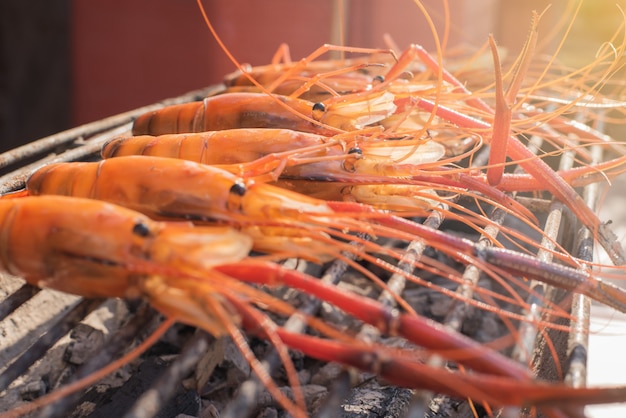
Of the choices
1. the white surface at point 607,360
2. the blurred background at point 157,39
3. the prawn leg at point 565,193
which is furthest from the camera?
the blurred background at point 157,39

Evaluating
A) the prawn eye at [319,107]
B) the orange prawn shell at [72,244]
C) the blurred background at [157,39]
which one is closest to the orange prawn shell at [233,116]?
the prawn eye at [319,107]

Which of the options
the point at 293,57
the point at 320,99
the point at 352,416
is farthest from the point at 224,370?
the point at 293,57

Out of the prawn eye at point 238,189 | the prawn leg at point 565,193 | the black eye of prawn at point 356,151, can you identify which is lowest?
the prawn leg at point 565,193

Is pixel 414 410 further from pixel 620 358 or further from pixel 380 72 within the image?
pixel 380 72

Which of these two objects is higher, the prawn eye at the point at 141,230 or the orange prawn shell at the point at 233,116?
the orange prawn shell at the point at 233,116

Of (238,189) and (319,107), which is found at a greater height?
(319,107)

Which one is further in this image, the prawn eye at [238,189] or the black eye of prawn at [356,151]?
the black eye of prawn at [356,151]

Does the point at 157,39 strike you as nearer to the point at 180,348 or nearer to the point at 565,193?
the point at 180,348

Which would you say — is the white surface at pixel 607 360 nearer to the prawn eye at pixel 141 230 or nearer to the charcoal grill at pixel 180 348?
the charcoal grill at pixel 180 348

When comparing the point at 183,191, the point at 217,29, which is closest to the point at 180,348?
the point at 183,191
